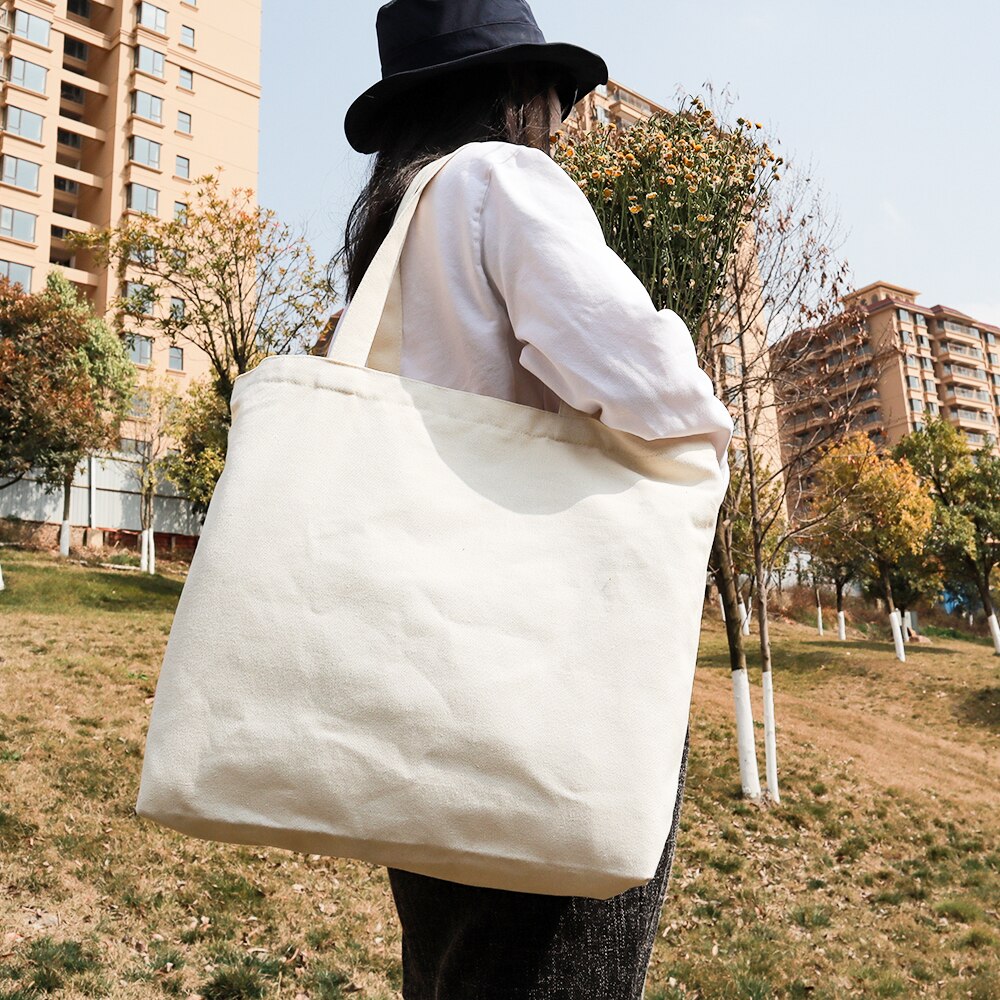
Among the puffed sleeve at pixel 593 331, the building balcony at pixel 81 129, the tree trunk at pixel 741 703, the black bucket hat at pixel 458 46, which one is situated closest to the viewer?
the puffed sleeve at pixel 593 331

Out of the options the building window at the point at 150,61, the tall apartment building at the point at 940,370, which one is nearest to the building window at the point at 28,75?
the building window at the point at 150,61

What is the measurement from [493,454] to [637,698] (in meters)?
0.37

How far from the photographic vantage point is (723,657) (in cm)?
1980

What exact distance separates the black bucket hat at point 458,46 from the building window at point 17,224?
3859 centimetres

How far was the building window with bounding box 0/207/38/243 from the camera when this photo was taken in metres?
33.9

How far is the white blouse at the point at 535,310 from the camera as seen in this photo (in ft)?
3.70

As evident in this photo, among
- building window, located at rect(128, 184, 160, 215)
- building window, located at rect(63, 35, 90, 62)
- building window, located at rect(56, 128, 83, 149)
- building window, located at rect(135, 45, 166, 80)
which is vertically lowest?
building window, located at rect(128, 184, 160, 215)

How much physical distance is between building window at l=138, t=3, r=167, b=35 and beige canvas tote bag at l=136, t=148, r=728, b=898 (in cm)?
4502

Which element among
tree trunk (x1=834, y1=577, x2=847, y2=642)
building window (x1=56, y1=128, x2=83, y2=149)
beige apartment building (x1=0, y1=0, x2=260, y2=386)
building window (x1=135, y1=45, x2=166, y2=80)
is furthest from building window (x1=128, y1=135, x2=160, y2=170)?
tree trunk (x1=834, y1=577, x2=847, y2=642)

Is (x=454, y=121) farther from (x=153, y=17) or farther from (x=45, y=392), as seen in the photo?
(x=153, y=17)

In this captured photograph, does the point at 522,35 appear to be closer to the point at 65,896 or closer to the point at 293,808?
the point at 293,808

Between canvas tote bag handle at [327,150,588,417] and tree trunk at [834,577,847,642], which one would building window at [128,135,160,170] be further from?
canvas tote bag handle at [327,150,588,417]

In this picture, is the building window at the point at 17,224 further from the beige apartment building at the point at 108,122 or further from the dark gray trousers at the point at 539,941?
the dark gray trousers at the point at 539,941

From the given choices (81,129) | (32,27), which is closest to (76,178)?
(81,129)
